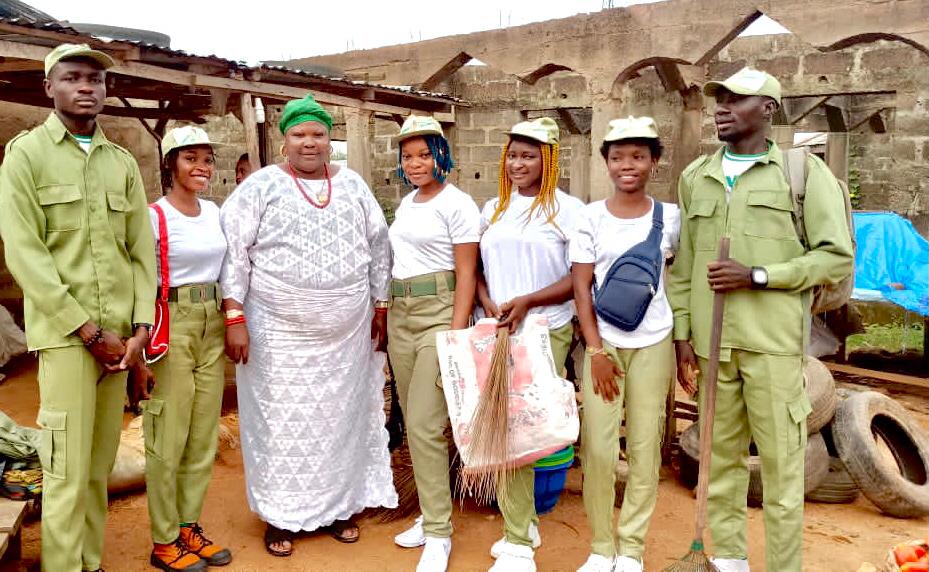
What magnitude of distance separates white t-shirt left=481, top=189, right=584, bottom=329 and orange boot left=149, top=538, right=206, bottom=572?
5.85ft

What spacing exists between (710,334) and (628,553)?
3.13 ft

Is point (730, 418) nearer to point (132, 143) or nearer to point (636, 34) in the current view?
point (636, 34)

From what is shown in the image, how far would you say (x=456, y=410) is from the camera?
318 cm

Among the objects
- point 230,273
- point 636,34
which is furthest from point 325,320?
point 636,34

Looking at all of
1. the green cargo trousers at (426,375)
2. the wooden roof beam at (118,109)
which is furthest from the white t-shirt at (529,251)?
the wooden roof beam at (118,109)

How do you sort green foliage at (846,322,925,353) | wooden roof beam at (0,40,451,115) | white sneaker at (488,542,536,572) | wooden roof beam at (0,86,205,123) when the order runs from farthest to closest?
1. green foliage at (846,322,925,353)
2. wooden roof beam at (0,86,205,123)
3. wooden roof beam at (0,40,451,115)
4. white sneaker at (488,542,536,572)

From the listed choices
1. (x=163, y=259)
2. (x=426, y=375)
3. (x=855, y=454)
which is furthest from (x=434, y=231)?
(x=855, y=454)

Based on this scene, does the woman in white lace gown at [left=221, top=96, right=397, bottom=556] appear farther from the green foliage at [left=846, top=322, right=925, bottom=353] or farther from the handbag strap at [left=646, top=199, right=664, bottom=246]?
the green foliage at [left=846, top=322, right=925, bottom=353]

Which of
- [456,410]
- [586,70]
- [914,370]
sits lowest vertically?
[914,370]

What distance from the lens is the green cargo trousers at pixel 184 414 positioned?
316cm

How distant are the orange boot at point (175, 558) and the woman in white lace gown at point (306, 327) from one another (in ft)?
1.18

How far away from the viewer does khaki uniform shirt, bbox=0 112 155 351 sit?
103 inches

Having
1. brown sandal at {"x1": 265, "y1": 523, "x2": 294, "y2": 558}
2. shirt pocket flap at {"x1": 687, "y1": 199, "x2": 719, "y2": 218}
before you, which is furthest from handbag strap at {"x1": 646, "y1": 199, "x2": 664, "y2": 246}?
brown sandal at {"x1": 265, "y1": 523, "x2": 294, "y2": 558}

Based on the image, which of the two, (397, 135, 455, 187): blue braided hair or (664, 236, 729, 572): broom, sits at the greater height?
(397, 135, 455, 187): blue braided hair
